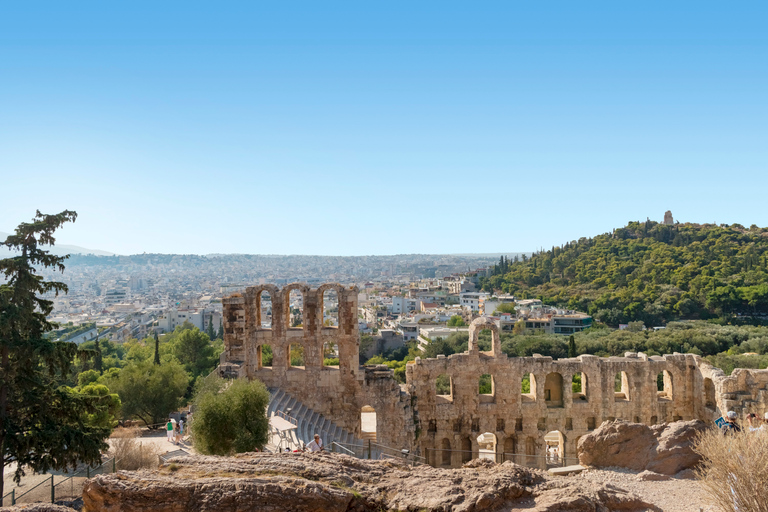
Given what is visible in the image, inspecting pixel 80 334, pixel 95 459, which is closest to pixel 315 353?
pixel 95 459

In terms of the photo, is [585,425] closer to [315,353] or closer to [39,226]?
[315,353]

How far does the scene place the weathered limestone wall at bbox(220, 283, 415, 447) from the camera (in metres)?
23.1

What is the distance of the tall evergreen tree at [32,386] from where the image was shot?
1420 centimetres

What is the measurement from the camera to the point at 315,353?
77.7ft

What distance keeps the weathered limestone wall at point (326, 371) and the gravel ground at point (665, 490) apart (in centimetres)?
823

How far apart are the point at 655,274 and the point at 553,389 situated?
73733mm

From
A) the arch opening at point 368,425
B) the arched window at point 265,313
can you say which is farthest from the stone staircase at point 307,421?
the arched window at point 265,313

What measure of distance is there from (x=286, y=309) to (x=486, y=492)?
1549 cm

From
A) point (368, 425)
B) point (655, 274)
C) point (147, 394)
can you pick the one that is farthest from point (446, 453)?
point (655, 274)

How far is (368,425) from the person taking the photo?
26.7 m

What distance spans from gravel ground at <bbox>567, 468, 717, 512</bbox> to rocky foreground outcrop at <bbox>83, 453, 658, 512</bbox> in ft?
10.7

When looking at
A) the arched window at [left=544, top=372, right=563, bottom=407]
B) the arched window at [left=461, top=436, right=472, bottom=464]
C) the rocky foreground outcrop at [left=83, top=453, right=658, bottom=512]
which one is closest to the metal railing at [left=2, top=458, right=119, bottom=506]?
the rocky foreground outcrop at [left=83, top=453, right=658, bottom=512]

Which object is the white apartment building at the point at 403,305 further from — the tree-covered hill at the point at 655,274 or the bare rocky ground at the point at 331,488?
the bare rocky ground at the point at 331,488

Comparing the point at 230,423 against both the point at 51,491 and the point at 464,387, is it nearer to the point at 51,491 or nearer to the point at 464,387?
the point at 51,491
